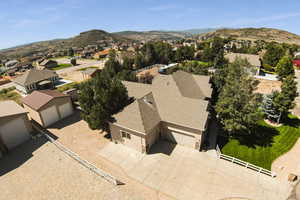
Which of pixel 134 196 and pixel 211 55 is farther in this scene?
pixel 211 55

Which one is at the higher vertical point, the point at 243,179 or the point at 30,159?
the point at 30,159

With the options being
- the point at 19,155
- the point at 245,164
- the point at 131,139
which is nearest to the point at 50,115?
the point at 19,155

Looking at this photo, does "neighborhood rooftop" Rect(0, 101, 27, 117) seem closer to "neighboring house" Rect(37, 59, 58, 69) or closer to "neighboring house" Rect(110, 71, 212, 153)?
"neighboring house" Rect(110, 71, 212, 153)

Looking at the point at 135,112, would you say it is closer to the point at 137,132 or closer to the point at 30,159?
the point at 137,132

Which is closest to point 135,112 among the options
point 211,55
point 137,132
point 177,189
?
point 137,132

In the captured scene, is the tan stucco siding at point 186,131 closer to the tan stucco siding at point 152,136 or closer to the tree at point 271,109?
the tan stucco siding at point 152,136

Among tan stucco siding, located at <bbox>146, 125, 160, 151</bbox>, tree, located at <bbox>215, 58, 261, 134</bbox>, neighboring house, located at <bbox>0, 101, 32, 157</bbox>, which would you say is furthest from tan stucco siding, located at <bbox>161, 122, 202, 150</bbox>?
neighboring house, located at <bbox>0, 101, 32, 157</bbox>

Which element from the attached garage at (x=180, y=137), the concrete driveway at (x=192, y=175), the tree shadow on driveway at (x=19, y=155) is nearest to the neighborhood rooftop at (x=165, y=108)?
the attached garage at (x=180, y=137)
